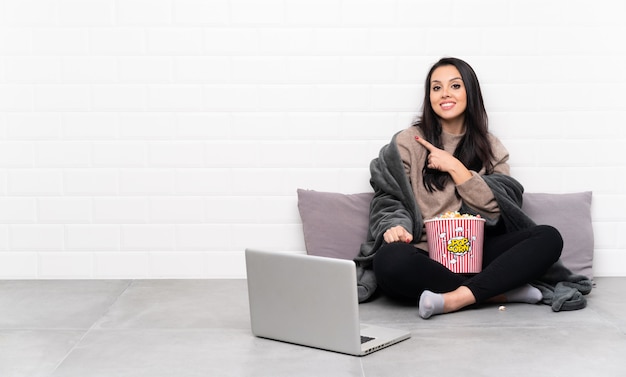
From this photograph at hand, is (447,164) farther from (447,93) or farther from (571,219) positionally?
(571,219)

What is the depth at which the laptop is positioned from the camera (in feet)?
8.18

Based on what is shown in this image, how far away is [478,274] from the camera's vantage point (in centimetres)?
312

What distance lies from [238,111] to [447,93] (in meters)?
0.92

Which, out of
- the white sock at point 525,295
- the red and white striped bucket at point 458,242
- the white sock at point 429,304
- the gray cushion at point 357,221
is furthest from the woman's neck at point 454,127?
the white sock at point 429,304

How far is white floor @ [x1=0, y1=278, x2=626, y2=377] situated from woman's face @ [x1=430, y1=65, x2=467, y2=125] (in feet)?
2.69

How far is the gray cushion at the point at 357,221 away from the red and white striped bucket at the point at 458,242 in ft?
A: 1.80

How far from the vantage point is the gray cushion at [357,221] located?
3.63 m

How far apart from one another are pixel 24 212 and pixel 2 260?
241 millimetres

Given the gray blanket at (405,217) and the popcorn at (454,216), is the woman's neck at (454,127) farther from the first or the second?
the popcorn at (454,216)

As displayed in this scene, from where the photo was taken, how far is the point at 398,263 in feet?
10.2

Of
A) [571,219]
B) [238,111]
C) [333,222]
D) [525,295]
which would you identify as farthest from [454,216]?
[238,111]

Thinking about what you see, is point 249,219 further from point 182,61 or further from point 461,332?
point 461,332

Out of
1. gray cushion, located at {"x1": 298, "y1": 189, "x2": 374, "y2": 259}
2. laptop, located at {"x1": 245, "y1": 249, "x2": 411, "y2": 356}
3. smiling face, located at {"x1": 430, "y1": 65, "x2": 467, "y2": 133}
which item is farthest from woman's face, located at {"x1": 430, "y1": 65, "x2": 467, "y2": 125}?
laptop, located at {"x1": 245, "y1": 249, "x2": 411, "y2": 356}

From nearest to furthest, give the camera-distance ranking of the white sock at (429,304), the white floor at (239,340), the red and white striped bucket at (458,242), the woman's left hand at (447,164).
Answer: the white floor at (239,340)
the white sock at (429,304)
the red and white striped bucket at (458,242)
the woman's left hand at (447,164)
